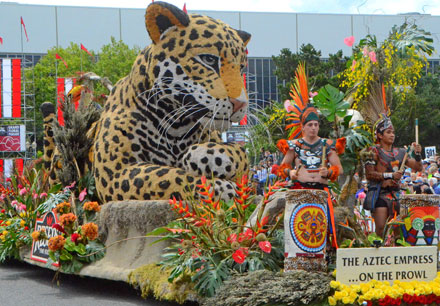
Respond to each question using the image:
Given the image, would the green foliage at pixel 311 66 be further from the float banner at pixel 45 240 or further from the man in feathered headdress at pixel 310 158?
the man in feathered headdress at pixel 310 158

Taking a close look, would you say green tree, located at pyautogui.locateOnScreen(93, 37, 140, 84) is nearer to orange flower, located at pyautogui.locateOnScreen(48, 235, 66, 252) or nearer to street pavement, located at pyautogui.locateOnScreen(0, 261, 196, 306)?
street pavement, located at pyautogui.locateOnScreen(0, 261, 196, 306)

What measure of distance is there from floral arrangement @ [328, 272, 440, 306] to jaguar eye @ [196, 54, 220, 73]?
9.45 feet

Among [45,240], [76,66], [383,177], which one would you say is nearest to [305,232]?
[383,177]

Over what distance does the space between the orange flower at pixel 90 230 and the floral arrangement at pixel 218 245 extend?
1.28m

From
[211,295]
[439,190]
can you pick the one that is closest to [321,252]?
[211,295]

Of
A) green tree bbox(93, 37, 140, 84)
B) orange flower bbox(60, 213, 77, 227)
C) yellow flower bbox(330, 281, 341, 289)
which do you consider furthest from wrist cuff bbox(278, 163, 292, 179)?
green tree bbox(93, 37, 140, 84)

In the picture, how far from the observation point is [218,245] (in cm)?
523

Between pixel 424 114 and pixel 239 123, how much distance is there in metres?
29.8

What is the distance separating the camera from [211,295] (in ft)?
15.9

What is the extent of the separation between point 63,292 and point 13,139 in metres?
24.5

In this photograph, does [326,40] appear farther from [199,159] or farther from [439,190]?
[199,159]

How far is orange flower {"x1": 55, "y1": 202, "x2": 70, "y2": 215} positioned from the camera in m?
7.39

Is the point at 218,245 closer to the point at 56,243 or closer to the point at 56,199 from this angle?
the point at 56,243

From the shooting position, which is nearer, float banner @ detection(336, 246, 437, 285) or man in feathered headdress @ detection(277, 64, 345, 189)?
float banner @ detection(336, 246, 437, 285)
